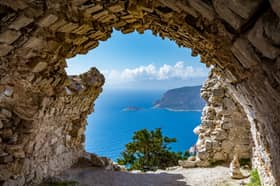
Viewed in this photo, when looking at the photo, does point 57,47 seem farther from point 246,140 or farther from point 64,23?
point 246,140

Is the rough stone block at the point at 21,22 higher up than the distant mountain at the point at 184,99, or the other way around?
the distant mountain at the point at 184,99

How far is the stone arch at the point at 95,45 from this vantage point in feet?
6.37

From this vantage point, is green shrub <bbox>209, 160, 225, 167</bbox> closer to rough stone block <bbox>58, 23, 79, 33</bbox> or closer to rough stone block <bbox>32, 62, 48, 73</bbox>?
rough stone block <bbox>32, 62, 48, 73</bbox>

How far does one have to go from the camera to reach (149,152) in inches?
513

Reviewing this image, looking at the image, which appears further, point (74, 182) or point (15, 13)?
point (74, 182)

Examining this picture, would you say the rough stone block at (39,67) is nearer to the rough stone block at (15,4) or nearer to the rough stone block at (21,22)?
the rough stone block at (21,22)

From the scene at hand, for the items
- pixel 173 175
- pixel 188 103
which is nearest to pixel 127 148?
pixel 173 175

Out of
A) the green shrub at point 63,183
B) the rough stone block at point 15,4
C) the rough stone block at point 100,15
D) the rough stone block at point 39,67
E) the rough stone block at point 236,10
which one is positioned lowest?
the green shrub at point 63,183

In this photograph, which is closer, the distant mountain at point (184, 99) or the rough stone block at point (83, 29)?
the rough stone block at point (83, 29)

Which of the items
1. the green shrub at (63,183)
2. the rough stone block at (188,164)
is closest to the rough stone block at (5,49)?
the green shrub at (63,183)

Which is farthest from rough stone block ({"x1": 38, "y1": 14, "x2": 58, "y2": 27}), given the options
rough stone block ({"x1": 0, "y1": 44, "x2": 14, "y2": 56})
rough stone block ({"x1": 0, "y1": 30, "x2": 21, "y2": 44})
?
rough stone block ({"x1": 0, "y1": 44, "x2": 14, "y2": 56})

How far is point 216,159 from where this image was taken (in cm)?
816

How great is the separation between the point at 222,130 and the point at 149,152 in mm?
5871

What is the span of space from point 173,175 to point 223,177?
1576 mm
